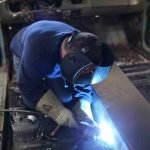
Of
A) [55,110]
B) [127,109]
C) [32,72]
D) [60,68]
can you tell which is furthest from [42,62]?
[127,109]

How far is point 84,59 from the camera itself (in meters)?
2.25

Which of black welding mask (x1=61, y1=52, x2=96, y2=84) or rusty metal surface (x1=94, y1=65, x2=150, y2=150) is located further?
rusty metal surface (x1=94, y1=65, x2=150, y2=150)

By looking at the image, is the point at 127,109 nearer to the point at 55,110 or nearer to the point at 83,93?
the point at 83,93

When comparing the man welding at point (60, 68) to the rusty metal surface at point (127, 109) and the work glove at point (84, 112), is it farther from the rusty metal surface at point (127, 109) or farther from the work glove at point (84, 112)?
the rusty metal surface at point (127, 109)

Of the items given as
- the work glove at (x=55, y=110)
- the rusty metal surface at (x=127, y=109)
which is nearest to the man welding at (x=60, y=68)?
the work glove at (x=55, y=110)

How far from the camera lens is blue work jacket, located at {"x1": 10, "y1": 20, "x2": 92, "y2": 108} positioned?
8.29 ft

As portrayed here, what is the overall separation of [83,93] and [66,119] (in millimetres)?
280

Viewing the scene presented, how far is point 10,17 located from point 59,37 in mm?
1731

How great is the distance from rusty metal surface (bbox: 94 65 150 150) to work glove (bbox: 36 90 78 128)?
11.2 inches

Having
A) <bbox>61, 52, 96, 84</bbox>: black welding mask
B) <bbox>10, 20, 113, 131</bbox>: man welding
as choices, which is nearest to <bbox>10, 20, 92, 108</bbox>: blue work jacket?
<bbox>10, 20, 113, 131</bbox>: man welding

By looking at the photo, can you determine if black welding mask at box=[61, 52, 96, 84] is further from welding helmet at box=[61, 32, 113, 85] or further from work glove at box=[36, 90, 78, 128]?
work glove at box=[36, 90, 78, 128]

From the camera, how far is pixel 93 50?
2.28m

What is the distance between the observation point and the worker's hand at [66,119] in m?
2.66

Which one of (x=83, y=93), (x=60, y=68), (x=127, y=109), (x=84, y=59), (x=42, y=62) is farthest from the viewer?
(x=83, y=93)
